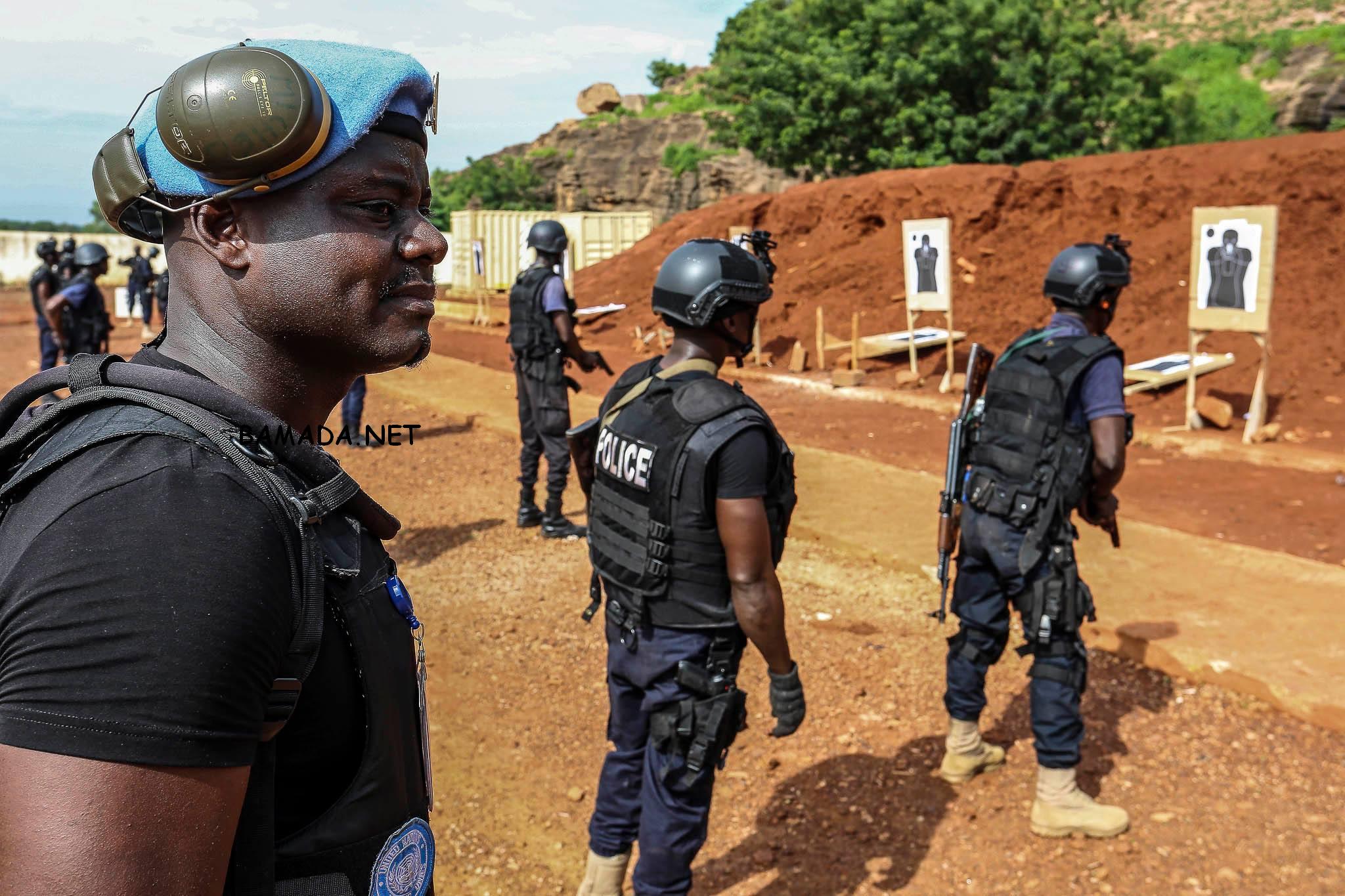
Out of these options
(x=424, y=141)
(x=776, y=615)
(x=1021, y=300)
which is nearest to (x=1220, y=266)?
(x=1021, y=300)

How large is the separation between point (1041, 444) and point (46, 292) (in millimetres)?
11446

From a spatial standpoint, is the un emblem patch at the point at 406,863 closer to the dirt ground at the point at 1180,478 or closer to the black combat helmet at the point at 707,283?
the black combat helmet at the point at 707,283

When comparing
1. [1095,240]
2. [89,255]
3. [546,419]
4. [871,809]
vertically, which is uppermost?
[1095,240]

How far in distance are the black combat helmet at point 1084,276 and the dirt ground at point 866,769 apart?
6.36ft

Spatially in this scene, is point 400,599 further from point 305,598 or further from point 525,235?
point 525,235

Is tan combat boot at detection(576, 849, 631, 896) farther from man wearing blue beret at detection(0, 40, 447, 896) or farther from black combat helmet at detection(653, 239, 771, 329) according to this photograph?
man wearing blue beret at detection(0, 40, 447, 896)

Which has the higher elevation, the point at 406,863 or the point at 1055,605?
the point at 406,863

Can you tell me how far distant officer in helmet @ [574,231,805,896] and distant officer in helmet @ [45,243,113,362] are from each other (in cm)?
975

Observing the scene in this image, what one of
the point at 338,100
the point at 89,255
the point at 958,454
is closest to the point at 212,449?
the point at 338,100

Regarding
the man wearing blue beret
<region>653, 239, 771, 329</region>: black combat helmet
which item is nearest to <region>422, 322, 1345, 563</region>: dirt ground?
<region>653, 239, 771, 329</region>: black combat helmet

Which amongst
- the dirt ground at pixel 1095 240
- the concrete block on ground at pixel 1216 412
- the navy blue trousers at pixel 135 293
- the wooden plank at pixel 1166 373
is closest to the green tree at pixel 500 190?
the navy blue trousers at pixel 135 293

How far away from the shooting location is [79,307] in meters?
10.9

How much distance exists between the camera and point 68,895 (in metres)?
0.84

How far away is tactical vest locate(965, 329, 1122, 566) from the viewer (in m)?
3.96
